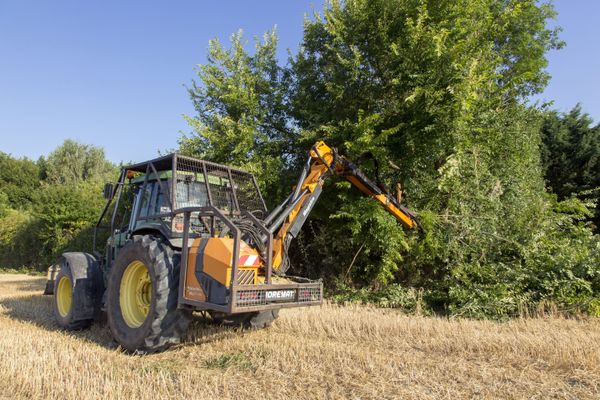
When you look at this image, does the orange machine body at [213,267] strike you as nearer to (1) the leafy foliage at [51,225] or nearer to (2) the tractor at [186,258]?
(2) the tractor at [186,258]

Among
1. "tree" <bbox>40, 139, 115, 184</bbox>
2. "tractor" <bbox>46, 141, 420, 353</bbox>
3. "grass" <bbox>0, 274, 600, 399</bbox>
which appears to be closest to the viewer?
"grass" <bbox>0, 274, 600, 399</bbox>

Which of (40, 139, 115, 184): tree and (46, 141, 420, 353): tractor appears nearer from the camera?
(46, 141, 420, 353): tractor

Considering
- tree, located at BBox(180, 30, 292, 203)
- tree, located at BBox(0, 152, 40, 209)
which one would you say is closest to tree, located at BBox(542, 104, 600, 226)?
tree, located at BBox(180, 30, 292, 203)

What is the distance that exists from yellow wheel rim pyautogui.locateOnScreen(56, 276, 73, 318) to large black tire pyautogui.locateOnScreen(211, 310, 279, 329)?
2.46 m

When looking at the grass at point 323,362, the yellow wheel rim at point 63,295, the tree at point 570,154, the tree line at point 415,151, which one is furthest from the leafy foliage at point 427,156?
the tree at point 570,154

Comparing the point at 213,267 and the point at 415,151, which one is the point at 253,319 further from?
the point at 415,151

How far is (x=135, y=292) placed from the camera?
5.41 metres

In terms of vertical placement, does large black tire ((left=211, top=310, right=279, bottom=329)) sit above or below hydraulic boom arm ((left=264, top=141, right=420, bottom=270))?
below

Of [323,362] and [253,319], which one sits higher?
[253,319]

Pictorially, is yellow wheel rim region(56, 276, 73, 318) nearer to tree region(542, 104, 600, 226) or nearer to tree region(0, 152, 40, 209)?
tree region(542, 104, 600, 226)

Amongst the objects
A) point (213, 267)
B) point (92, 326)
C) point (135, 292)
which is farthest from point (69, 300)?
point (213, 267)

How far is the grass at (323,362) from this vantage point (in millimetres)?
3691

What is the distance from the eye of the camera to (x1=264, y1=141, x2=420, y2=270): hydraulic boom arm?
18.8ft

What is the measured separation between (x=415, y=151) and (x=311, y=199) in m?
3.30
